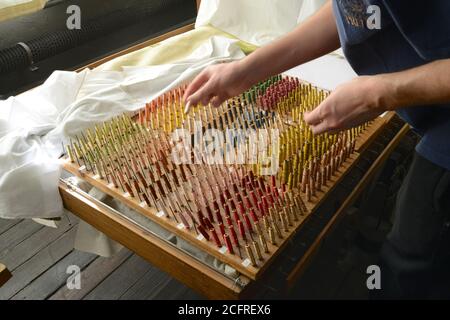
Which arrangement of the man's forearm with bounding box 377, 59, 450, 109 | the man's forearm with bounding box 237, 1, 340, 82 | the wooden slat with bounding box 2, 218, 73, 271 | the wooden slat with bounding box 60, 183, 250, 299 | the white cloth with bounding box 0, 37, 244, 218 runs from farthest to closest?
1. the wooden slat with bounding box 2, 218, 73, 271
2. the white cloth with bounding box 0, 37, 244, 218
3. the man's forearm with bounding box 237, 1, 340, 82
4. the wooden slat with bounding box 60, 183, 250, 299
5. the man's forearm with bounding box 377, 59, 450, 109

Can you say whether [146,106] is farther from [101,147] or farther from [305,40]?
[305,40]

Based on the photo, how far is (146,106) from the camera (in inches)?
53.0

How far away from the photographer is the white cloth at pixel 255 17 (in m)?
2.00

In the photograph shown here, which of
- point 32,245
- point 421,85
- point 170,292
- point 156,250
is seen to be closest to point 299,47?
point 421,85

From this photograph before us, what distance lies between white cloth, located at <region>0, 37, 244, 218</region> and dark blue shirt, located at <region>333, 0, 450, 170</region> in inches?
33.3

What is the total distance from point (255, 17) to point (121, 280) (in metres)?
1.56

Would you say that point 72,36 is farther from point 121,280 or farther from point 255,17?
point 121,280

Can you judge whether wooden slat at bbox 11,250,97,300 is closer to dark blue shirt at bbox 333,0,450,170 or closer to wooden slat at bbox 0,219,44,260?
wooden slat at bbox 0,219,44,260

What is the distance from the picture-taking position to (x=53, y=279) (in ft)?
4.94

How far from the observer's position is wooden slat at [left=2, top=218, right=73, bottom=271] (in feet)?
5.16

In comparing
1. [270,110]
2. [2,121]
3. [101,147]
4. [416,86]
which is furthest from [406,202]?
[2,121]

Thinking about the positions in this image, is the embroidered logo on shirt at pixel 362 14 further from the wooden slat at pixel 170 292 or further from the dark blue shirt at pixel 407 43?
the wooden slat at pixel 170 292

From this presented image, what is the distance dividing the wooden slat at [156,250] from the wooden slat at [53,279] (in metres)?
0.54

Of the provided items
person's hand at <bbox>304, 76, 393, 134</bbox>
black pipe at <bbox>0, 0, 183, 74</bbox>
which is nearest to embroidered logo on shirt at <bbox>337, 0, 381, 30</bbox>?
person's hand at <bbox>304, 76, 393, 134</bbox>
